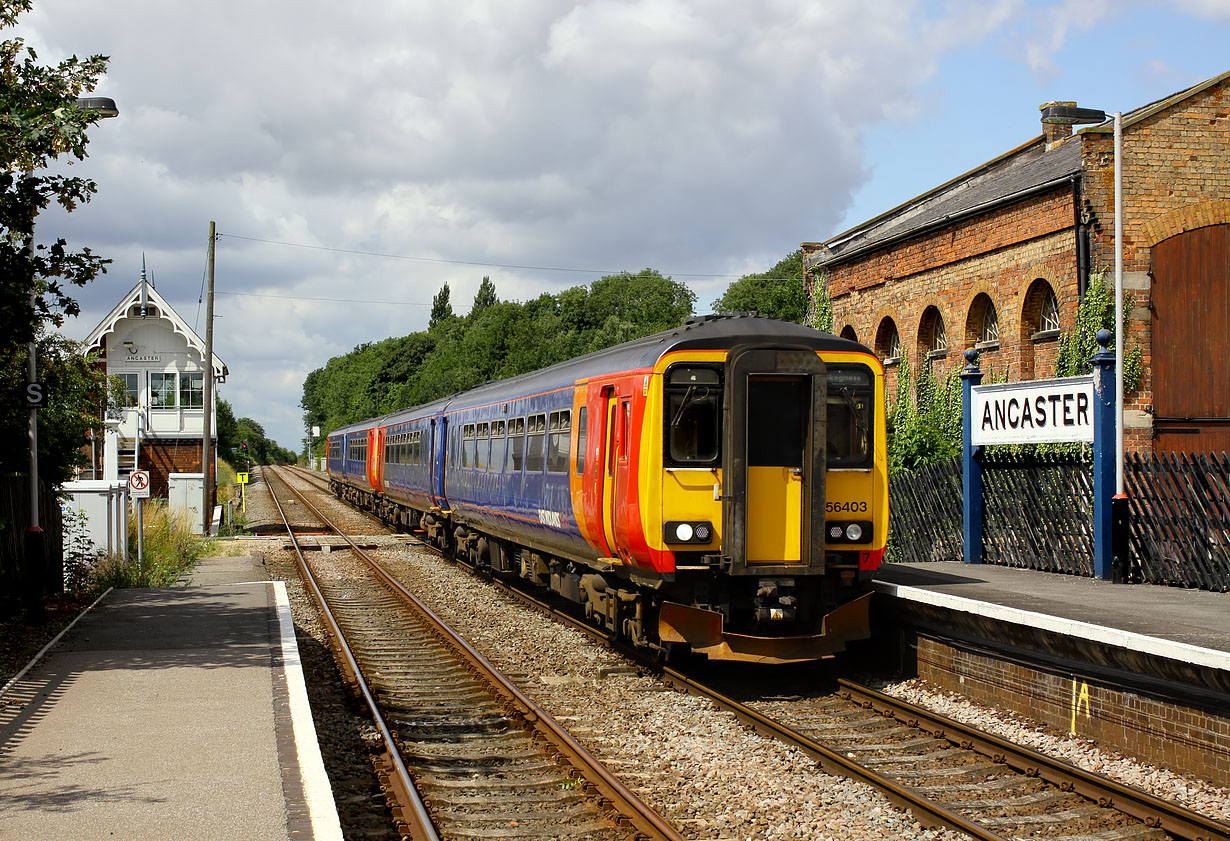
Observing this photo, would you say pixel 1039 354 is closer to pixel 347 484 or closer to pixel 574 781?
pixel 574 781

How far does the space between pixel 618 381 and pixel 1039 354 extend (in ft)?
33.1

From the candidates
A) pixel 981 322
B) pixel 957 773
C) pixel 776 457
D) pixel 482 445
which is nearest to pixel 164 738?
pixel 957 773

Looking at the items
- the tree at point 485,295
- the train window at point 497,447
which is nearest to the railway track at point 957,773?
the train window at point 497,447

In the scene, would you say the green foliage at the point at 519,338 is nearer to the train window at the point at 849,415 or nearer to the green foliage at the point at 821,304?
the green foliage at the point at 821,304

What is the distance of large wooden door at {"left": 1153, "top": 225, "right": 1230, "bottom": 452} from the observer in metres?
16.4

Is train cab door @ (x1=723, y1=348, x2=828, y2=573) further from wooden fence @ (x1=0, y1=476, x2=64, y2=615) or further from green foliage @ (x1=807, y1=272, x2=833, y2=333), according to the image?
green foliage @ (x1=807, y1=272, x2=833, y2=333)

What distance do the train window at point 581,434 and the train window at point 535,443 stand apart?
1520 millimetres

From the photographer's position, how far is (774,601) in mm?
9711

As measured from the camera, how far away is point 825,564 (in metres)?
9.84

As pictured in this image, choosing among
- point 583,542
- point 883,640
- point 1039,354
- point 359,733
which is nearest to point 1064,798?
point 883,640

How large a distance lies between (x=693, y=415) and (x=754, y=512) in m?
0.99

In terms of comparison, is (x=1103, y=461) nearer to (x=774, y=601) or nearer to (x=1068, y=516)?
(x=1068, y=516)

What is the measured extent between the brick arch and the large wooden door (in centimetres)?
13

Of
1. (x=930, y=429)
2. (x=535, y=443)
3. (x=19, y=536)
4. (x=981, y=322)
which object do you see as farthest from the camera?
(x=981, y=322)
